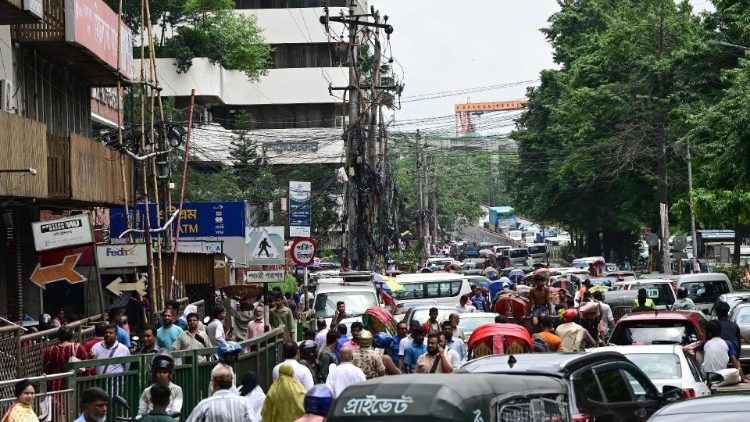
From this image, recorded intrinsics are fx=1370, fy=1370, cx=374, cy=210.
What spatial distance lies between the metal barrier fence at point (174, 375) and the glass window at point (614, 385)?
17.5 feet

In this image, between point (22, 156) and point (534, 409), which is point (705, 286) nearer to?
point (22, 156)

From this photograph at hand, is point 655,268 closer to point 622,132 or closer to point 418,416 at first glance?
point 622,132

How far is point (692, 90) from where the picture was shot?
140 feet

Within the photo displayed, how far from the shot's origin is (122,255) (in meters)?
25.6

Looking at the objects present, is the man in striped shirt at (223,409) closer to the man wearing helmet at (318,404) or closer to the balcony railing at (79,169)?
the man wearing helmet at (318,404)

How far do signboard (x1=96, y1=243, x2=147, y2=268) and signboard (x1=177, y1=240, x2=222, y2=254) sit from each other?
10.7 metres

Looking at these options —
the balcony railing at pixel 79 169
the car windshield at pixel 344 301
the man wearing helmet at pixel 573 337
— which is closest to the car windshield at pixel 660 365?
the man wearing helmet at pixel 573 337

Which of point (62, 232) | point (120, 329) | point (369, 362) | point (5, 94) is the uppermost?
point (5, 94)

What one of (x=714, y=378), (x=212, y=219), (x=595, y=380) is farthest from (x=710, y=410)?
(x=212, y=219)

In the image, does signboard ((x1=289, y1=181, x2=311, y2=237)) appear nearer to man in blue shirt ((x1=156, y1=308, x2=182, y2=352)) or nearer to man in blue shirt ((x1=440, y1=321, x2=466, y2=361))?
man in blue shirt ((x1=156, y1=308, x2=182, y2=352))

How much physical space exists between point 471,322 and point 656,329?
5054 mm

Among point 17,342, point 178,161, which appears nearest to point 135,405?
point 17,342

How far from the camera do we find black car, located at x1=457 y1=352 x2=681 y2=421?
36.6ft

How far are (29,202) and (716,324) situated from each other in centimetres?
1393
